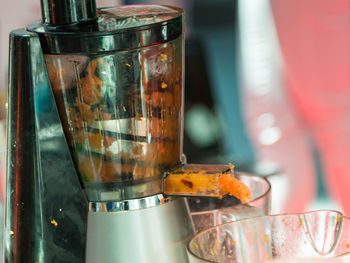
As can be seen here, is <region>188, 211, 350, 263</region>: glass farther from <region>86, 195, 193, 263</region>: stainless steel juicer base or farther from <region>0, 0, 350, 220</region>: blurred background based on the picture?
<region>0, 0, 350, 220</region>: blurred background

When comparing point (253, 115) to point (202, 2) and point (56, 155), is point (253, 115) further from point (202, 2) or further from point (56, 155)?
point (56, 155)

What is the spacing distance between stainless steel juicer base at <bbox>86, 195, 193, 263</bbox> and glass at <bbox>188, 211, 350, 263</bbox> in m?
0.05

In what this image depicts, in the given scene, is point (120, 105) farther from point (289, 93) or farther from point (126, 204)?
point (289, 93)

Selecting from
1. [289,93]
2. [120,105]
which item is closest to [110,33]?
[120,105]

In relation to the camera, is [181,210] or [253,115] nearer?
[181,210]

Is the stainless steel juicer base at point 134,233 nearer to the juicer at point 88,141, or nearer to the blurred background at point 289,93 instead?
the juicer at point 88,141

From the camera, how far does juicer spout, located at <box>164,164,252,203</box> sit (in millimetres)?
485

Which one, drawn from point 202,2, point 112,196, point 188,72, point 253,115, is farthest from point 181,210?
point 202,2

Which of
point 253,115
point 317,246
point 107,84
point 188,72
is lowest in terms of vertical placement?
point 253,115

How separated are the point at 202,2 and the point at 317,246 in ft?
7.81

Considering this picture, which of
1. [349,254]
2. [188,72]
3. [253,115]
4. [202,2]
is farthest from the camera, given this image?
[202,2]

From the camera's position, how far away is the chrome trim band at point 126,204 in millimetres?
503

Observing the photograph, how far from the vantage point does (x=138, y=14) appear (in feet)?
1.73

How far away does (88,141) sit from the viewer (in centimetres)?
51
